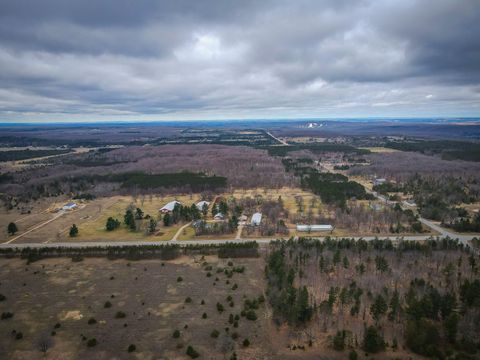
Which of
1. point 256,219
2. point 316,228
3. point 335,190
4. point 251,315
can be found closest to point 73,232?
point 256,219

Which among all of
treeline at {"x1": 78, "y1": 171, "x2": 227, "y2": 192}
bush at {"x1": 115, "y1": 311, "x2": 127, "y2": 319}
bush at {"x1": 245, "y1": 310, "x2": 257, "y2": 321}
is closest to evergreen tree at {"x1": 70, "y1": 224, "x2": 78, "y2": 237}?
bush at {"x1": 115, "y1": 311, "x2": 127, "y2": 319}

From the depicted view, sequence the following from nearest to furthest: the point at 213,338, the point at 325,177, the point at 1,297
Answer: the point at 213,338 → the point at 1,297 → the point at 325,177

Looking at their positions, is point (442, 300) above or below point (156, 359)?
above

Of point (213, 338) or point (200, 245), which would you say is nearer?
point (213, 338)

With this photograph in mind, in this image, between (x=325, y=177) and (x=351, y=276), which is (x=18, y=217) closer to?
(x=351, y=276)

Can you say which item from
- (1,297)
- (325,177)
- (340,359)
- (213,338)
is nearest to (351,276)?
(340,359)

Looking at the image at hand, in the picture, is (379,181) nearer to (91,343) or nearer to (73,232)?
(73,232)

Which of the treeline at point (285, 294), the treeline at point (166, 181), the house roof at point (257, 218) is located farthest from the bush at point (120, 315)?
the treeline at point (166, 181)

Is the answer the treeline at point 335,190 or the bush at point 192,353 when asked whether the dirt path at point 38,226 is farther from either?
the treeline at point 335,190
